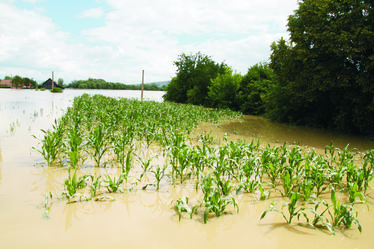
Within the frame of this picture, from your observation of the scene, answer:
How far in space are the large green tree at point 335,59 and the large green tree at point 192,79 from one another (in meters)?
19.5

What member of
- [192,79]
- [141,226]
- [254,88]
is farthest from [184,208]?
[192,79]

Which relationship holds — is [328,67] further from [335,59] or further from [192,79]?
[192,79]

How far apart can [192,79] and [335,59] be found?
28.2 meters

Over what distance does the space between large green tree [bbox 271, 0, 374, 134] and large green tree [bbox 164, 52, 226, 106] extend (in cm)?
1953

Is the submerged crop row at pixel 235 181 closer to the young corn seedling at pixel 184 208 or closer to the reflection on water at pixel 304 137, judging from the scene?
the young corn seedling at pixel 184 208

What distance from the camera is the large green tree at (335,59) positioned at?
1263 centimetres

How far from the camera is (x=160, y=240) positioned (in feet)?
10.1

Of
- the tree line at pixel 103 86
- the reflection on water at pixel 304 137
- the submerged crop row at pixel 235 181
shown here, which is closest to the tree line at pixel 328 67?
the reflection on water at pixel 304 137

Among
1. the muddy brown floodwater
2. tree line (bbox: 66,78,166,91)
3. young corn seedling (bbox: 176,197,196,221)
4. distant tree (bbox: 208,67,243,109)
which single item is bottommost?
the muddy brown floodwater

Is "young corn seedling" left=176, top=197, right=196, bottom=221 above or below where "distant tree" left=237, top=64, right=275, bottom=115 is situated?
below

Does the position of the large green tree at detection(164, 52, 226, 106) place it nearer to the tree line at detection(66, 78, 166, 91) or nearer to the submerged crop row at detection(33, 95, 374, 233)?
the submerged crop row at detection(33, 95, 374, 233)

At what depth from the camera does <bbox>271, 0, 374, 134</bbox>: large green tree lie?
41.4 feet

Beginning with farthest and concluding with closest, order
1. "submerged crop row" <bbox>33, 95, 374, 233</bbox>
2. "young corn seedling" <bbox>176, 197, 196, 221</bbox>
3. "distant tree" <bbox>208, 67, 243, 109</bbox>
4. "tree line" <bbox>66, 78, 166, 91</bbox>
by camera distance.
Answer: "tree line" <bbox>66, 78, 166, 91</bbox>, "distant tree" <bbox>208, 67, 243, 109</bbox>, "submerged crop row" <bbox>33, 95, 374, 233</bbox>, "young corn seedling" <bbox>176, 197, 196, 221</bbox>

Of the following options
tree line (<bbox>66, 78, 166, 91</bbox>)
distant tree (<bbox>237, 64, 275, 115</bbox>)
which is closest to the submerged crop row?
distant tree (<bbox>237, 64, 275, 115</bbox>)
